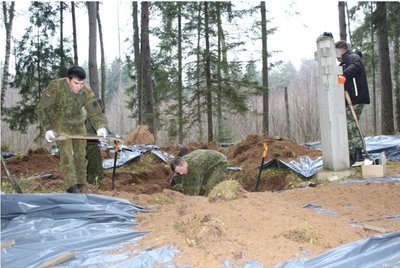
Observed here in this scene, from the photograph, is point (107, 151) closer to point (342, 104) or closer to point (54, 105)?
point (54, 105)

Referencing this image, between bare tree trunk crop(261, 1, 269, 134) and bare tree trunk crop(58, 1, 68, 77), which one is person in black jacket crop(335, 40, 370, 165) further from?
bare tree trunk crop(58, 1, 68, 77)

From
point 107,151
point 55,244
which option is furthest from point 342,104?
point 107,151

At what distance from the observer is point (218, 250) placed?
2.60 m

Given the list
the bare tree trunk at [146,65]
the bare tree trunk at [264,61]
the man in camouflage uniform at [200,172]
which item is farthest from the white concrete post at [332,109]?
the bare tree trunk at [264,61]

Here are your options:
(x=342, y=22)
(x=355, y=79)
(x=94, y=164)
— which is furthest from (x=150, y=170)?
(x=342, y=22)

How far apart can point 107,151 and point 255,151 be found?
11.2 feet

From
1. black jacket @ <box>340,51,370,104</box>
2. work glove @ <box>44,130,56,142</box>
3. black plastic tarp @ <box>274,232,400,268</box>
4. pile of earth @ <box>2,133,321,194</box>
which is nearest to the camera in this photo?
black plastic tarp @ <box>274,232,400,268</box>

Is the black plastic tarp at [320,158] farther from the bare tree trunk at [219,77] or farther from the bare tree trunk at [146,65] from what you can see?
the bare tree trunk at [219,77]

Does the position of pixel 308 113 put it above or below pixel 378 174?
above

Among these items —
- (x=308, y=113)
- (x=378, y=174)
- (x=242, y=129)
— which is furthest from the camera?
(x=242, y=129)

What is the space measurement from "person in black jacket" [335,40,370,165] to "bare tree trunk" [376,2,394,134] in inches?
241

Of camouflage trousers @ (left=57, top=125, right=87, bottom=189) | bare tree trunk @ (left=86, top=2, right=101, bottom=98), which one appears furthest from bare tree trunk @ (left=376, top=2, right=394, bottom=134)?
camouflage trousers @ (left=57, top=125, right=87, bottom=189)

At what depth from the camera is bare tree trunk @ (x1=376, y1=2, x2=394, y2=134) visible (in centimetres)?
1116

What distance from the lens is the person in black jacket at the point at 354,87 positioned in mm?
5684
